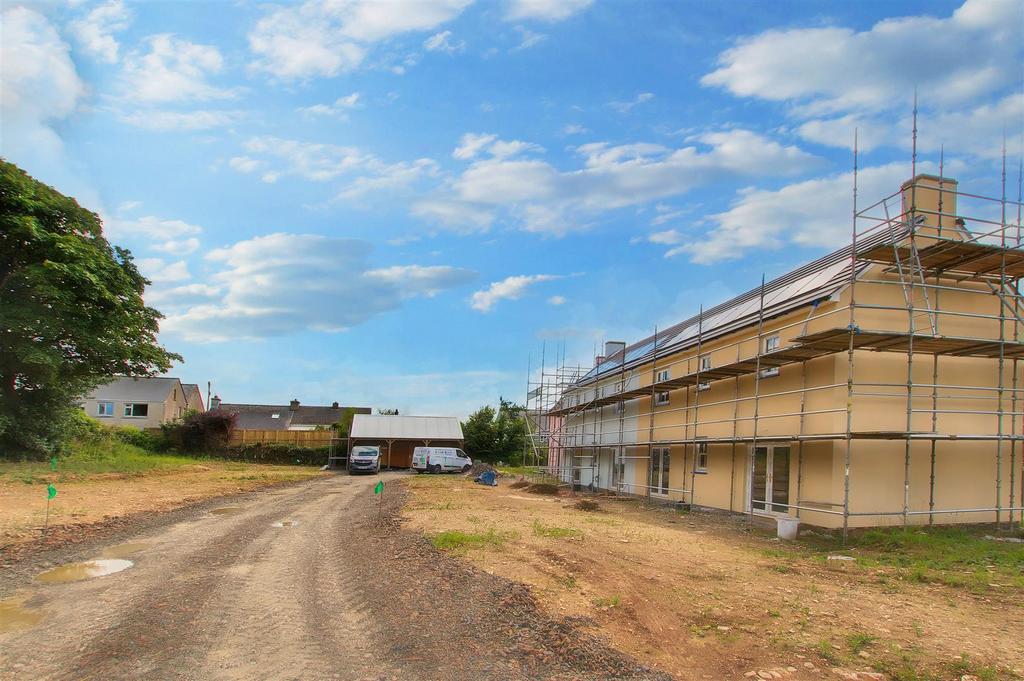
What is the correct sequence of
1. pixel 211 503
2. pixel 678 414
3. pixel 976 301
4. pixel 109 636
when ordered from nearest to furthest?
pixel 109 636 → pixel 976 301 → pixel 211 503 → pixel 678 414

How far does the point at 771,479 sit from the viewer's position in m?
15.8

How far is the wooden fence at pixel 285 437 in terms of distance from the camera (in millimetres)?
44656

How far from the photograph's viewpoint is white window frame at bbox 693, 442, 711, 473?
19.2 m

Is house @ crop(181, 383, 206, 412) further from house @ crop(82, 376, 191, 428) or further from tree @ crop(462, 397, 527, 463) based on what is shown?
tree @ crop(462, 397, 527, 463)

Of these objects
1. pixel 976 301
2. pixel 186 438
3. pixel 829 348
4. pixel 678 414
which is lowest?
pixel 186 438

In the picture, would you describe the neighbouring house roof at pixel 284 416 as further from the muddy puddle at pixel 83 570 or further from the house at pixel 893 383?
the muddy puddle at pixel 83 570

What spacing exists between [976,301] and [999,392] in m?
2.26

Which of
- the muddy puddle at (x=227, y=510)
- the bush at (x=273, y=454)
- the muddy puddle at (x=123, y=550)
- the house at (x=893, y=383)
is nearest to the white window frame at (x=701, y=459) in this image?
the house at (x=893, y=383)

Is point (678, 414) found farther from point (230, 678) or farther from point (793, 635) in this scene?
point (230, 678)

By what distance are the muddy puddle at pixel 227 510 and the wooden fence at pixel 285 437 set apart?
93.4 feet

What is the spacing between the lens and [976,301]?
49.2ft

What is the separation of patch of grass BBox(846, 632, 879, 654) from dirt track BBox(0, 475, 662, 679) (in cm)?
214

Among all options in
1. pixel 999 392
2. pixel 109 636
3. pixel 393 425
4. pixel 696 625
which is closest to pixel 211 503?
pixel 109 636

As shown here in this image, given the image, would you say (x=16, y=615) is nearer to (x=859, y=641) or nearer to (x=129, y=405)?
(x=859, y=641)
